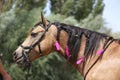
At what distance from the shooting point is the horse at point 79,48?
4.93 metres

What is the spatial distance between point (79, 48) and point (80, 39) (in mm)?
120

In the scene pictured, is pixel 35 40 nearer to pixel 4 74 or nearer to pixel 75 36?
pixel 75 36

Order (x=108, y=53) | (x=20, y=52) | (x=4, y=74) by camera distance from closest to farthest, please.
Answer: (x=4, y=74), (x=108, y=53), (x=20, y=52)

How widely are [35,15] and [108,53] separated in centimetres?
955

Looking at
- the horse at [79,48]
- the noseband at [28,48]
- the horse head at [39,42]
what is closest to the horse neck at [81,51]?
the horse at [79,48]

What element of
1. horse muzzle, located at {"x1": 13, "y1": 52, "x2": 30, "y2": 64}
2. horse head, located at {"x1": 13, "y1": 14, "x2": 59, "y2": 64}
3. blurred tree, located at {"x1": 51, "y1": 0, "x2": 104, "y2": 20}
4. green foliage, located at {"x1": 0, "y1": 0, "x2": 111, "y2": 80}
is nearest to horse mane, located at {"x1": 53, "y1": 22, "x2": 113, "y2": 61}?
horse head, located at {"x1": 13, "y1": 14, "x2": 59, "y2": 64}

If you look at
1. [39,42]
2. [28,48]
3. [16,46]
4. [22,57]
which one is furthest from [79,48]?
[16,46]

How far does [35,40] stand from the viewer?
561 cm

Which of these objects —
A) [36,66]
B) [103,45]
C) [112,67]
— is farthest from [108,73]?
[36,66]

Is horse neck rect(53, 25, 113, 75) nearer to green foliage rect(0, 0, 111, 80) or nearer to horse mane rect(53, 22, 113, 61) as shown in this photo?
horse mane rect(53, 22, 113, 61)

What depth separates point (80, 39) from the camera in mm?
5383

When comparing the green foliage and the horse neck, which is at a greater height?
the horse neck

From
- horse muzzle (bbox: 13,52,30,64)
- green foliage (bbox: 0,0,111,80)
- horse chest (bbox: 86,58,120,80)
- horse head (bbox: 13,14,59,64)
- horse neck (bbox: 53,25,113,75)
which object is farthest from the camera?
green foliage (bbox: 0,0,111,80)

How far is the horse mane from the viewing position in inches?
206
